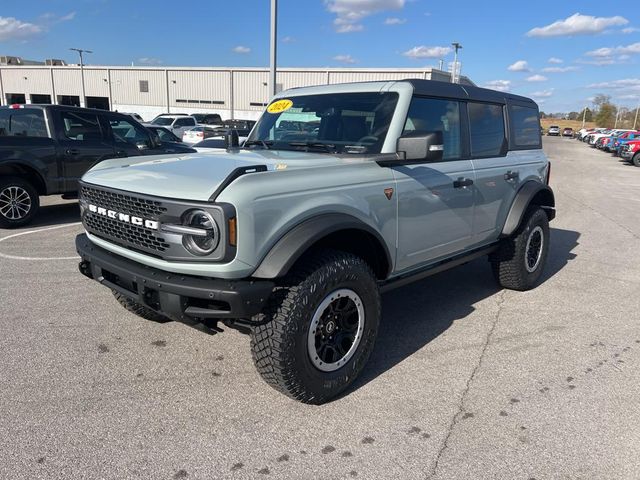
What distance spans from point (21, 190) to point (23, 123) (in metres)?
1.20

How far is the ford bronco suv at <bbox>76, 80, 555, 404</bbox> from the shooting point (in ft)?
8.79

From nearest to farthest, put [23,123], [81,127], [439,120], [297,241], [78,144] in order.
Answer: [297,241] → [439,120] → [23,123] → [78,144] → [81,127]

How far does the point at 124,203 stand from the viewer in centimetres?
306

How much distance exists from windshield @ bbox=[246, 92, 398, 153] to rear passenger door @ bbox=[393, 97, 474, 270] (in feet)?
0.75

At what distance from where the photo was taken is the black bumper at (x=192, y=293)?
2605 millimetres

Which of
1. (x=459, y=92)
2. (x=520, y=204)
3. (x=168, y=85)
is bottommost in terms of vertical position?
(x=520, y=204)

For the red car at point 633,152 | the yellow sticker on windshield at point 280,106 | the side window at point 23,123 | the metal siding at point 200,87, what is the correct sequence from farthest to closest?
the metal siding at point 200,87 < the red car at point 633,152 < the side window at point 23,123 < the yellow sticker on windshield at point 280,106

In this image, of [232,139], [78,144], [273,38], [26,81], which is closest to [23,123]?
[78,144]

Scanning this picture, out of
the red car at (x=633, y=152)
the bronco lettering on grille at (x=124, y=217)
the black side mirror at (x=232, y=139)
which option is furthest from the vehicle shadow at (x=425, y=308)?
the red car at (x=633, y=152)

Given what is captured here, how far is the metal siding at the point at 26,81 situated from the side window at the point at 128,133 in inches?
2176

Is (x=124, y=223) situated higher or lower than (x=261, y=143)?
lower

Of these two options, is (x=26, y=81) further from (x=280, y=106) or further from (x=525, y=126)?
(x=525, y=126)

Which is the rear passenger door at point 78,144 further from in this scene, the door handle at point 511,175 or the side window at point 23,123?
the door handle at point 511,175

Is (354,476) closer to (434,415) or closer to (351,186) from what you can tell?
(434,415)
